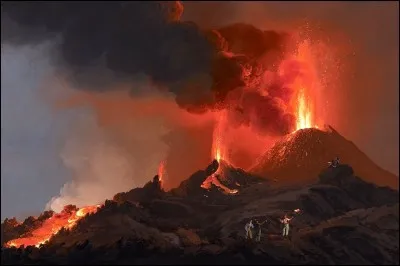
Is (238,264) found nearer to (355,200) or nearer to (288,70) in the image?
(355,200)

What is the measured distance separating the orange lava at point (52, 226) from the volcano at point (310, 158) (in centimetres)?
2439

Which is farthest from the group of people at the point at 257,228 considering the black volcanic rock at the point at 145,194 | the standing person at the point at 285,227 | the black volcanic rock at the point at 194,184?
the black volcanic rock at the point at 145,194

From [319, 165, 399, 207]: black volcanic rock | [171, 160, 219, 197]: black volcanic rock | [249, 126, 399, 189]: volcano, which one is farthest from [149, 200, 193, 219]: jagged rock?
[319, 165, 399, 207]: black volcanic rock

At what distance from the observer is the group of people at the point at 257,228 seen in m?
55.9

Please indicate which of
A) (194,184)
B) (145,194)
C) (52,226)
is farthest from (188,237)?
(52,226)

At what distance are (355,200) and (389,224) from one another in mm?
8463

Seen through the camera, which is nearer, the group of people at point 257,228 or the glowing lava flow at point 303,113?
the group of people at point 257,228

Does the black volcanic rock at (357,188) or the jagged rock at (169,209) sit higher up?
the black volcanic rock at (357,188)

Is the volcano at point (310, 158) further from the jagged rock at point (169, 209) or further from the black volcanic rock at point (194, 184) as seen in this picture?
the jagged rock at point (169, 209)

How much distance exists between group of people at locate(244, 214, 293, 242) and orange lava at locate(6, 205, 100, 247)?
1720 centimetres

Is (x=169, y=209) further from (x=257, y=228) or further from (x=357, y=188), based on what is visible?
(x=357, y=188)

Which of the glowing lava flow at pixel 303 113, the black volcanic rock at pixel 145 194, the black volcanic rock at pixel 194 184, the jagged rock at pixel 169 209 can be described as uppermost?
the glowing lava flow at pixel 303 113

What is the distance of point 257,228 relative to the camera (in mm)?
59562

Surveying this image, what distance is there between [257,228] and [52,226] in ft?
76.7
